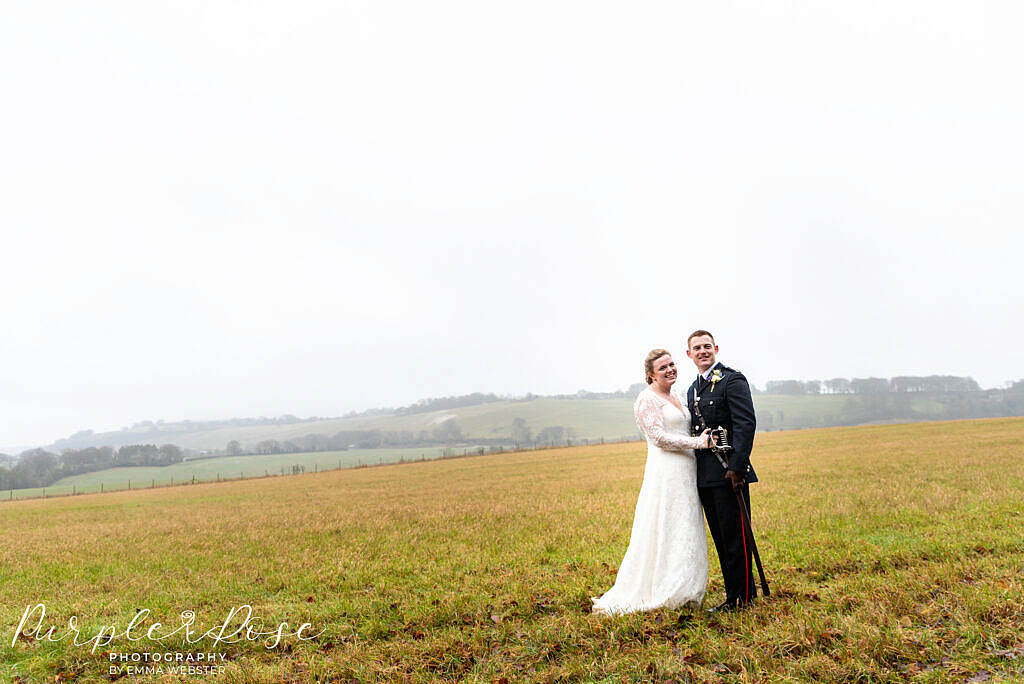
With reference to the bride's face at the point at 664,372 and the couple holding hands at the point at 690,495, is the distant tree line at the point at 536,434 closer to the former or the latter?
the couple holding hands at the point at 690,495

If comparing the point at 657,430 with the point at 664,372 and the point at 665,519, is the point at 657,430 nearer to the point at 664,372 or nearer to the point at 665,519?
the point at 664,372

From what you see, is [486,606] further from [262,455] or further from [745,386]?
[262,455]

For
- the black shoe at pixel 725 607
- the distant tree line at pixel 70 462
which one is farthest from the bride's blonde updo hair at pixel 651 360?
the distant tree line at pixel 70 462

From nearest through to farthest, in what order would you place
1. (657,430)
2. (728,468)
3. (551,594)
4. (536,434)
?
(728,468) < (657,430) < (551,594) < (536,434)

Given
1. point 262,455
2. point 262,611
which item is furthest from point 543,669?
point 262,455

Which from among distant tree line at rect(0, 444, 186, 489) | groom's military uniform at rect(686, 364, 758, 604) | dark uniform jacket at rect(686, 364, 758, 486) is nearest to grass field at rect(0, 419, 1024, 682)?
groom's military uniform at rect(686, 364, 758, 604)

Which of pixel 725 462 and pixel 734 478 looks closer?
pixel 734 478

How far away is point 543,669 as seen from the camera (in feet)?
17.9

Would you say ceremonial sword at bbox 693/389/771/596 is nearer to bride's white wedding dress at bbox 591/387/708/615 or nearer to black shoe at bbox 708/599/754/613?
bride's white wedding dress at bbox 591/387/708/615

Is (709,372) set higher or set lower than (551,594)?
higher

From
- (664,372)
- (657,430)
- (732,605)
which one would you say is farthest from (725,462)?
(732,605)

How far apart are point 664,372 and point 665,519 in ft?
5.87

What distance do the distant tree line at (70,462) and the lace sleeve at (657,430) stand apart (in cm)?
12596

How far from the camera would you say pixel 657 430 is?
6.60m
